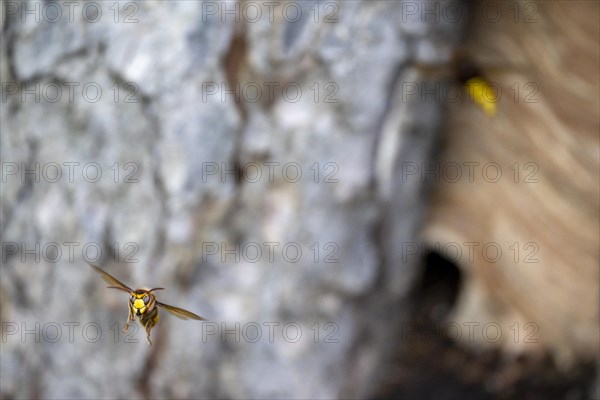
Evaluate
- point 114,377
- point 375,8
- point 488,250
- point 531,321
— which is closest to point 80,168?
point 114,377

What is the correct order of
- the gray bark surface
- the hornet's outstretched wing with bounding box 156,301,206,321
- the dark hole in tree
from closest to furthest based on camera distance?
the hornet's outstretched wing with bounding box 156,301,206,321 → the gray bark surface → the dark hole in tree

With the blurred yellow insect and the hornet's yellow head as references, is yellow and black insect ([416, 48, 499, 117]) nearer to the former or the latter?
the blurred yellow insect

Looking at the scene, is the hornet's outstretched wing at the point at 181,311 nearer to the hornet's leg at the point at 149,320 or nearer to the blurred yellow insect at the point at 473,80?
the hornet's leg at the point at 149,320

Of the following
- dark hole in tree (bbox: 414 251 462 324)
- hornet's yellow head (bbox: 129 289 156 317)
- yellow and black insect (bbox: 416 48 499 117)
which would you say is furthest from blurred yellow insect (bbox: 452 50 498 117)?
hornet's yellow head (bbox: 129 289 156 317)

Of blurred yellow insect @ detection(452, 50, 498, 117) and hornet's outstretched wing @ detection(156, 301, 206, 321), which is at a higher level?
blurred yellow insect @ detection(452, 50, 498, 117)

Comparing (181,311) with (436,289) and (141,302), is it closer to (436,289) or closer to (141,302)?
(141,302)

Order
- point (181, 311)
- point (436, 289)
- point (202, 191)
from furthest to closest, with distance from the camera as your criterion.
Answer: point (436, 289), point (202, 191), point (181, 311)

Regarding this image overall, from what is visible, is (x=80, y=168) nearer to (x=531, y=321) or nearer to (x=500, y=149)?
(x=500, y=149)

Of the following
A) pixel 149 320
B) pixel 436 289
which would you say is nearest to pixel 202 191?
pixel 149 320

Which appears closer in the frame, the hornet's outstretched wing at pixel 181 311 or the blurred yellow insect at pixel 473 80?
the hornet's outstretched wing at pixel 181 311

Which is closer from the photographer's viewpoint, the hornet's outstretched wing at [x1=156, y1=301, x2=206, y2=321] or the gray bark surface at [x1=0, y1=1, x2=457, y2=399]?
the hornet's outstretched wing at [x1=156, y1=301, x2=206, y2=321]

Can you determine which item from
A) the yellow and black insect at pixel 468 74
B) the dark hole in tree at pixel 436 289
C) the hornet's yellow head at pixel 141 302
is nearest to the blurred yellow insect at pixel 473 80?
the yellow and black insect at pixel 468 74
